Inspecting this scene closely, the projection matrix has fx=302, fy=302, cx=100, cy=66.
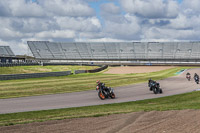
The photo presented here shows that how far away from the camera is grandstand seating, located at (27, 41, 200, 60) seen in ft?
347

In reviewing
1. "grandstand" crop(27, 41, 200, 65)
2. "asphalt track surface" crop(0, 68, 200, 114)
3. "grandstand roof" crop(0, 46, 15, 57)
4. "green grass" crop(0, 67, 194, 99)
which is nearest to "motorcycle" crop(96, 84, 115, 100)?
"asphalt track surface" crop(0, 68, 200, 114)

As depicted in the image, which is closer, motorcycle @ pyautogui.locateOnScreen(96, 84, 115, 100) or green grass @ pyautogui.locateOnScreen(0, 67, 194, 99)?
motorcycle @ pyautogui.locateOnScreen(96, 84, 115, 100)

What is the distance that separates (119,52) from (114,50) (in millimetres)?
2588

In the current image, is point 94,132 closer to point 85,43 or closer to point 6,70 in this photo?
point 6,70

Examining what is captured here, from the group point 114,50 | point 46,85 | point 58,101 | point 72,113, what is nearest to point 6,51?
point 114,50

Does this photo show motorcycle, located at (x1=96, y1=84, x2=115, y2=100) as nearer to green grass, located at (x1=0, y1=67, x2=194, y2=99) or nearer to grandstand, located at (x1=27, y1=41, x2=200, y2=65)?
green grass, located at (x1=0, y1=67, x2=194, y2=99)

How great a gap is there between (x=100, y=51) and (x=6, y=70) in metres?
66.7

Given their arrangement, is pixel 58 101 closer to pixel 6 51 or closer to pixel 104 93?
A: pixel 104 93

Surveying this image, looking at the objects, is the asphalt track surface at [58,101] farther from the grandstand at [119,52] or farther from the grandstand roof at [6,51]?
the grandstand roof at [6,51]

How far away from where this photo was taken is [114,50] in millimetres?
113750

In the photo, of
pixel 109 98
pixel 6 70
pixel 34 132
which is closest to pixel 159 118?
pixel 34 132

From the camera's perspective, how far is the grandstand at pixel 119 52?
343 feet

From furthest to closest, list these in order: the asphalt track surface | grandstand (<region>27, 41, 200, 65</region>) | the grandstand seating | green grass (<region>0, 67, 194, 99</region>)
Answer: the grandstand seating → grandstand (<region>27, 41, 200, 65</region>) → green grass (<region>0, 67, 194, 99</region>) → the asphalt track surface

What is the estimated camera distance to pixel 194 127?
348 inches
